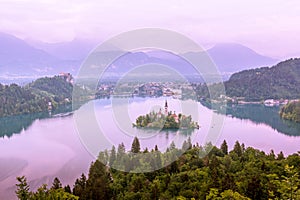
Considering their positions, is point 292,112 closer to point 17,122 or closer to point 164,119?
point 164,119

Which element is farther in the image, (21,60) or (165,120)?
(21,60)

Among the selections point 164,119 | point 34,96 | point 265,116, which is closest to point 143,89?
point 164,119

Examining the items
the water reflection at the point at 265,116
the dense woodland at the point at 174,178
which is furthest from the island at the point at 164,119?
the water reflection at the point at 265,116

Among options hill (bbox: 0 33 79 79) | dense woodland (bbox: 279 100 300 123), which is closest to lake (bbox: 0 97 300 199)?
dense woodland (bbox: 279 100 300 123)

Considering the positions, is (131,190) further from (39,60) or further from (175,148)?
(39,60)

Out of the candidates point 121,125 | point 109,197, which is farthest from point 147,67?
point 109,197

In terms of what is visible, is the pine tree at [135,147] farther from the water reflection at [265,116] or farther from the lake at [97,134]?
the water reflection at [265,116]
